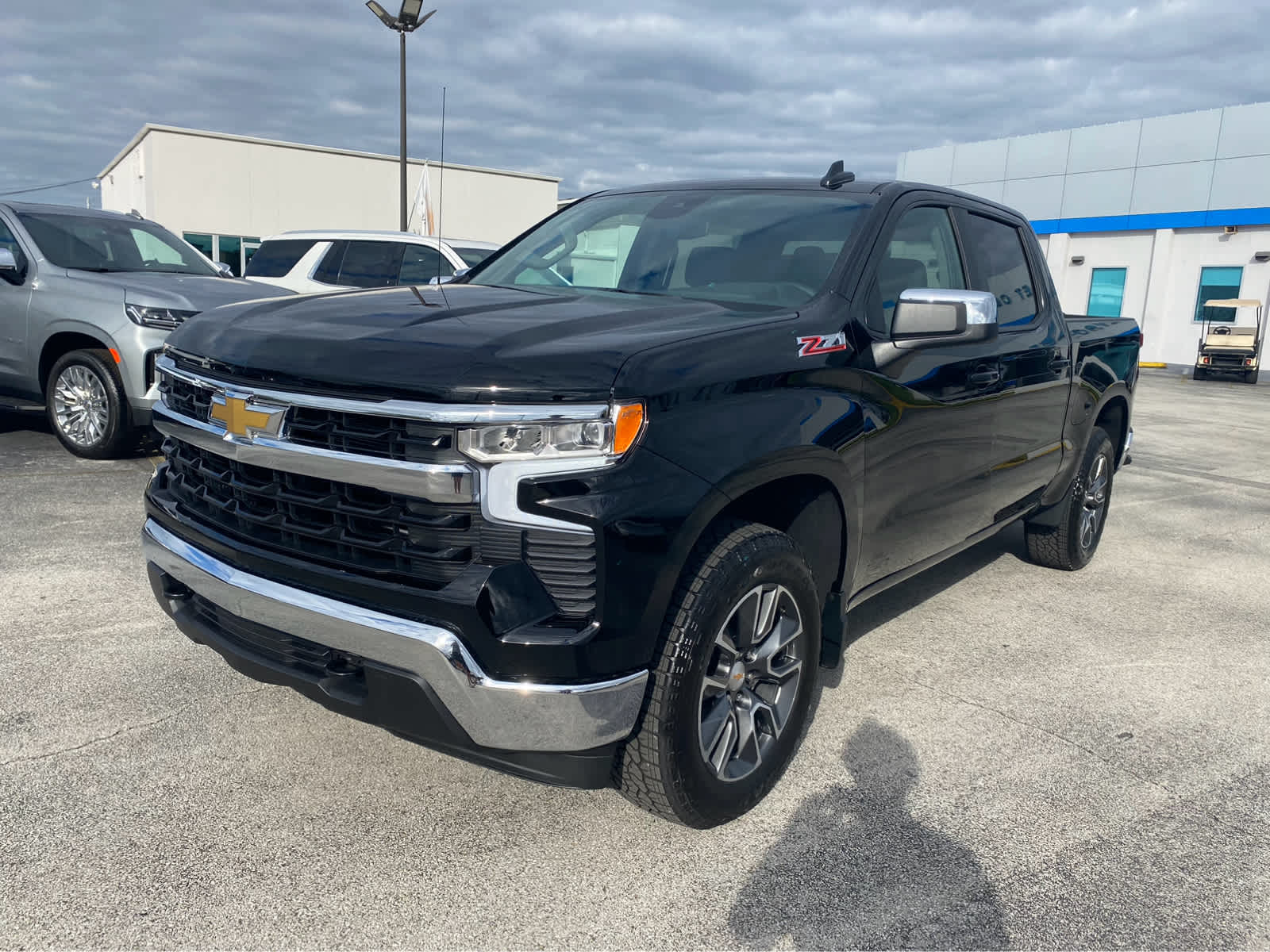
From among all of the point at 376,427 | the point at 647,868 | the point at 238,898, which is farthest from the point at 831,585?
the point at 238,898

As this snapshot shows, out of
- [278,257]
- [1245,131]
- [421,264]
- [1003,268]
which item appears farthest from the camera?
[1245,131]

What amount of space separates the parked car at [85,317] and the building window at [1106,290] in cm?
2789

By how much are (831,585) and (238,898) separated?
189cm

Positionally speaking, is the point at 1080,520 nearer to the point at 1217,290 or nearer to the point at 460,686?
the point at 460,686

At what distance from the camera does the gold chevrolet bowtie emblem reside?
2.42 meters

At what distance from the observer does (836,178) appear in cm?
367

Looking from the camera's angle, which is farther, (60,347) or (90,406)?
(60,347)

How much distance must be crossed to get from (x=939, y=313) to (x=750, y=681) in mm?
1297

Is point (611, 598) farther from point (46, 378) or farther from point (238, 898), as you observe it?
point (46, 378)

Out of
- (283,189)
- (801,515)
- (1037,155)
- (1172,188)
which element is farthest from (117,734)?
(1037,155)

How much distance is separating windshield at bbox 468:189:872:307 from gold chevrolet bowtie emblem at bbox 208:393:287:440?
133cm

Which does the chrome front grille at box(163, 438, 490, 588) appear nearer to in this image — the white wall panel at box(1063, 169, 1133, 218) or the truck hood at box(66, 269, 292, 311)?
the truck hood at box(66, 269, 292, 311)

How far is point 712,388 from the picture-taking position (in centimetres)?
245

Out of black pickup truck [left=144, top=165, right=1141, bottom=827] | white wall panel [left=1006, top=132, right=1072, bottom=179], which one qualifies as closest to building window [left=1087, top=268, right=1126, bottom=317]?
white wall panel [left=1006, top=132, right=1072, bottom=179]
